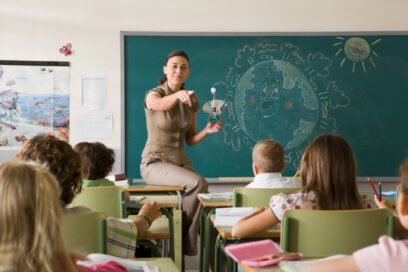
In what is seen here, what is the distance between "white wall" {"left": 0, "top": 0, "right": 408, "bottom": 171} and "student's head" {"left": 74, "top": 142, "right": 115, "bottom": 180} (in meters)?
2.20

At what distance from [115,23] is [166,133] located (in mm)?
1715

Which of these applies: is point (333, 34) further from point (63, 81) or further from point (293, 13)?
point (63, 81)

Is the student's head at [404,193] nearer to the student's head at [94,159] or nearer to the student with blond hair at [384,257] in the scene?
the student with blond hair at [384,257]

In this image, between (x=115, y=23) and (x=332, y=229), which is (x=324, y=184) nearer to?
(x=332, y=229)

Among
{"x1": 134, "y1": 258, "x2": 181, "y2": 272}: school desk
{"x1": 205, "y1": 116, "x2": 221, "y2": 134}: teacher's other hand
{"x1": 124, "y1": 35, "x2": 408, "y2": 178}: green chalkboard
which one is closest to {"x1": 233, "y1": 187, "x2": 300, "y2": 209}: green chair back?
{"x1": 134, "y1": 258, "x2": 181, "y2": 272}: school desk

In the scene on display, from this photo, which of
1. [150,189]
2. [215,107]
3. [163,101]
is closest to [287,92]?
[215,107]

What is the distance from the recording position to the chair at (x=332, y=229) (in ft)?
5.64

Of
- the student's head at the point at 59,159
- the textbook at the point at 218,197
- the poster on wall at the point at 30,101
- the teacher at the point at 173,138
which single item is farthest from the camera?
the poster on wall at the point at 30,101

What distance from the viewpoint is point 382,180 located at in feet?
16.3

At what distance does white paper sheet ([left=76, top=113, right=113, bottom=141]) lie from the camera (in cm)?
485

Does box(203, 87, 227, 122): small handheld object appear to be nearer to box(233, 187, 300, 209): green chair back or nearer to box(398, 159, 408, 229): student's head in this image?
box(233, 187, 300, 209): green chair back

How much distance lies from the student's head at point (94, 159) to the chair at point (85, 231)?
1.00m

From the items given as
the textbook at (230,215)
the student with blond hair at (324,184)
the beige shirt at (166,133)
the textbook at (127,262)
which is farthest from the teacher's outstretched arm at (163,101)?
the textbook at (127,262)

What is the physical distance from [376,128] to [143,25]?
8.72ft
